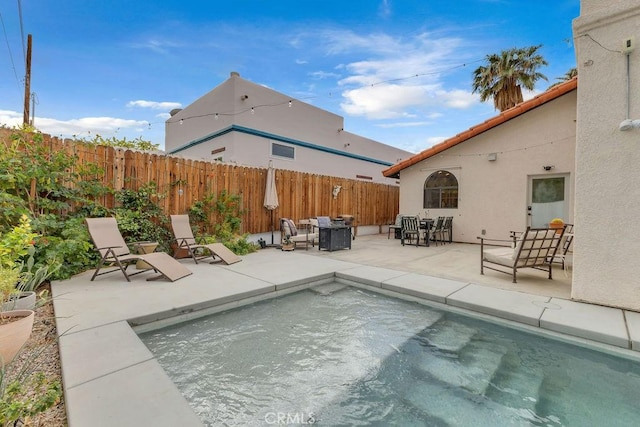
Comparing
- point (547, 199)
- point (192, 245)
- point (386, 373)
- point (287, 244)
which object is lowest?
point (386, 373)

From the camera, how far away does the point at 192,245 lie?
241 inches

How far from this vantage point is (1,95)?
34.5 ft

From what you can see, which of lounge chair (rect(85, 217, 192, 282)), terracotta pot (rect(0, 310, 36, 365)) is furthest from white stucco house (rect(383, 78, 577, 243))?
terracotta pot (rect(0, 310, 36, 365))

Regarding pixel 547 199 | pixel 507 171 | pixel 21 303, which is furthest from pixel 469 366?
pixel 507 171

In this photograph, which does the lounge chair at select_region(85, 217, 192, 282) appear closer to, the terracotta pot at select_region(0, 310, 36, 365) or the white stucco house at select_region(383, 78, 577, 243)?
the terracotta pot at select_region(0, 310, 36, 365)

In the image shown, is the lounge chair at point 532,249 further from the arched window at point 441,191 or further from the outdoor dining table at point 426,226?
the arched window at point 441,191

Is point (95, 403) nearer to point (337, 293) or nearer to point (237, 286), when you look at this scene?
point (237, 286)

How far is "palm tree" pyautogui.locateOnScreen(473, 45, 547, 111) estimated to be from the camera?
12805 millimetres

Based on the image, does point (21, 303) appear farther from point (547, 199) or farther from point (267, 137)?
point (547, 199)

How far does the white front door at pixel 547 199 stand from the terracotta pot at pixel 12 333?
1066 cm

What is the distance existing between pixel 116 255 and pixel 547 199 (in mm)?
10739

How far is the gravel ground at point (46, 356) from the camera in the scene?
1.63 metres

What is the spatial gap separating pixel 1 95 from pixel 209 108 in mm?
7260

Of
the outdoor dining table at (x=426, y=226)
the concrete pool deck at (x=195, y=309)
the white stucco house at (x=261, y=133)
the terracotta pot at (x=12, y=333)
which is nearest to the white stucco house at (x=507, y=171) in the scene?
the outdoor dining table at (x=426, y=226)
